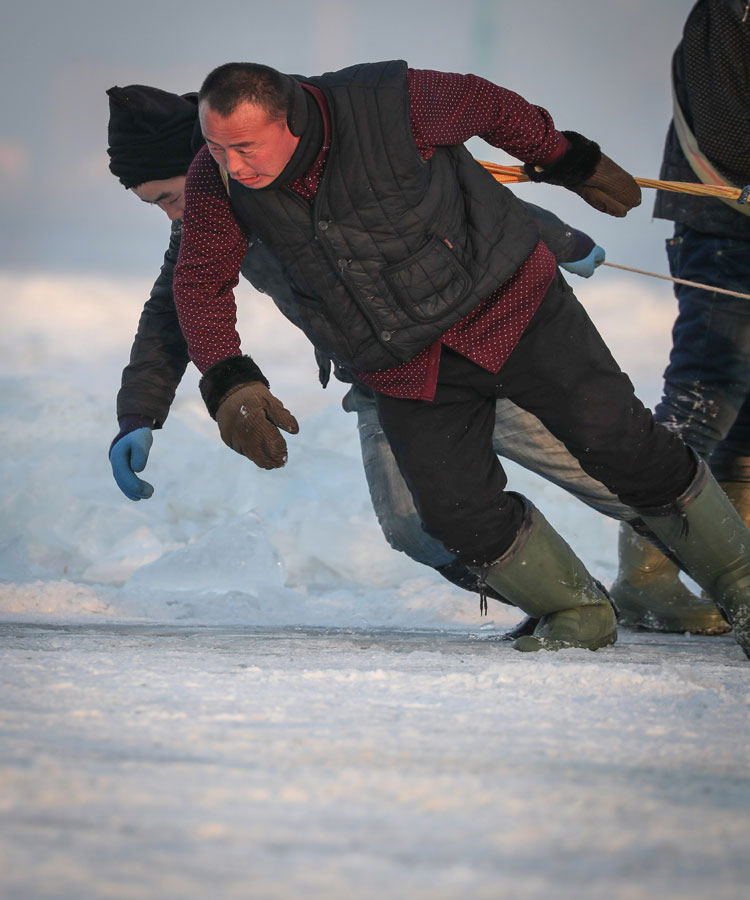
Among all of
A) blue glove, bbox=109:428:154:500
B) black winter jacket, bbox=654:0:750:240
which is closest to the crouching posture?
blue glove, bbox=109:428:154:500

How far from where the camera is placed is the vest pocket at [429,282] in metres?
1.85

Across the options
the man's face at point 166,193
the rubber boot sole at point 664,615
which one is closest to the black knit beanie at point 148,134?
the man's face at point 166,193

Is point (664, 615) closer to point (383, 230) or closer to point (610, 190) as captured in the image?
point (610, 190)

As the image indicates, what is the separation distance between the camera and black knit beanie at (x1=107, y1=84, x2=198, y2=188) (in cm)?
254

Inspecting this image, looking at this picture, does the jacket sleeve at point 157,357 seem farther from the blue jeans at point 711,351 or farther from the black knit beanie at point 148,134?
the blue jeans at point 711,351

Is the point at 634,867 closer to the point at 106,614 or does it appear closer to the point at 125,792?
the point at 125,792

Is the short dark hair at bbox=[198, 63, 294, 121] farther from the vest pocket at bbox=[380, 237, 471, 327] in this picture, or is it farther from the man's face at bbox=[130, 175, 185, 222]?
the man's face at bbox=[130, 175, 185, 222]

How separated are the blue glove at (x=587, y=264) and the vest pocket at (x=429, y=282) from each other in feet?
2.25

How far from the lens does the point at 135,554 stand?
490 centimetres

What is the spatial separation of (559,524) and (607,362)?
355cm

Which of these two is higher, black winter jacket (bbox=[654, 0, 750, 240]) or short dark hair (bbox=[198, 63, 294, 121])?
black winter jacket (bbox=[654, 0, 750, 240])

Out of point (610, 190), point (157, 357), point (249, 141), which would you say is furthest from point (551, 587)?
point (157, 357)

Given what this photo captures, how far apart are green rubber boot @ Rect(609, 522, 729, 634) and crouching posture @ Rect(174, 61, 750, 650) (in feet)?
2.48

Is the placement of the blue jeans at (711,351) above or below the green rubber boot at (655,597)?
above
